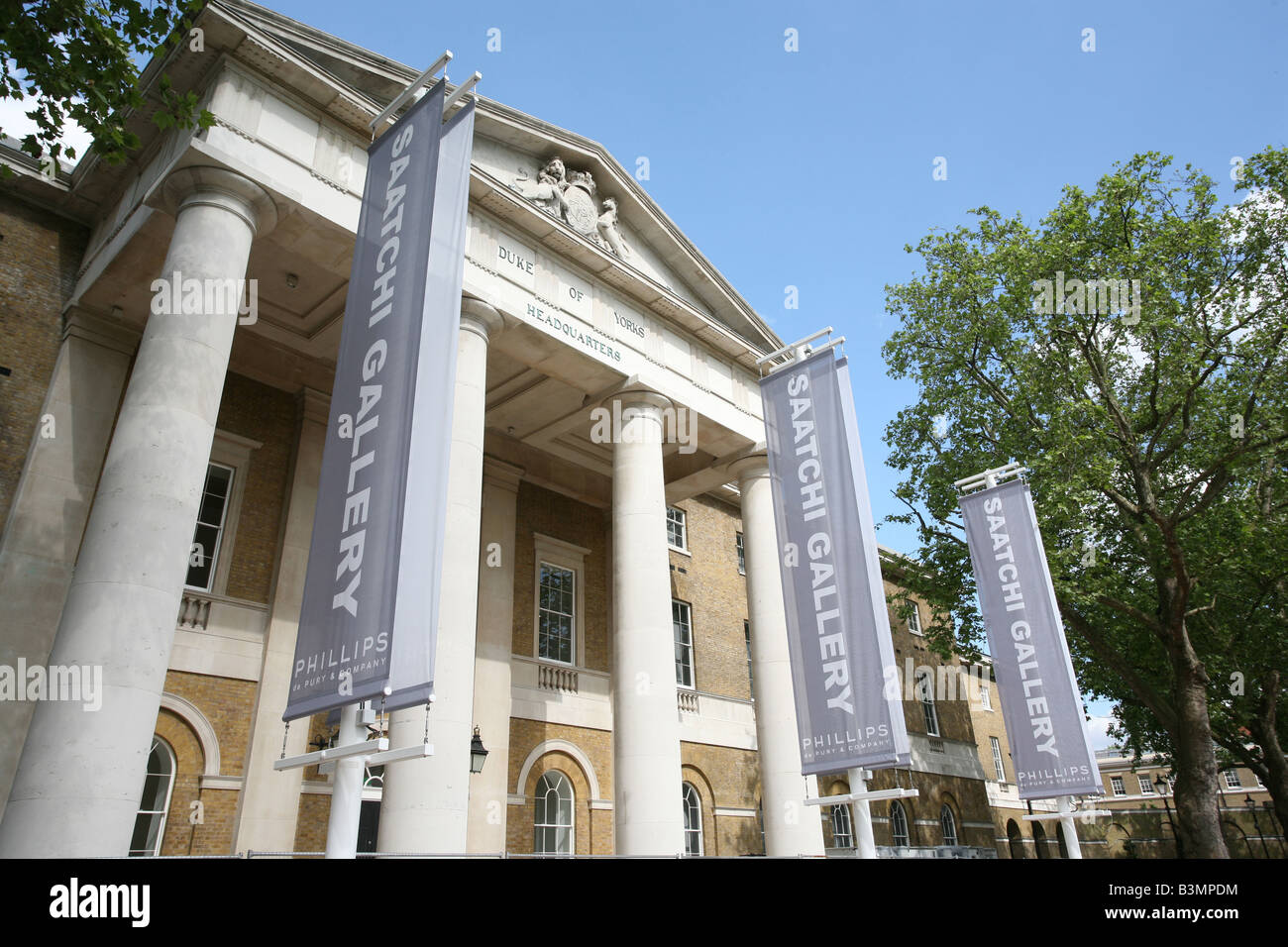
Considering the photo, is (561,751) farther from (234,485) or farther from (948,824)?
(948,824)

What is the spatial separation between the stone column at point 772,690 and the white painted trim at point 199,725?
968 centimetres

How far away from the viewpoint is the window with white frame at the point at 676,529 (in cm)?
2358

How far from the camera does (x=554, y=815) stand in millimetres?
18000

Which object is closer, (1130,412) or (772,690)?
(772,690)

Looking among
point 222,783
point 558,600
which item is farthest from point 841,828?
point 222,783

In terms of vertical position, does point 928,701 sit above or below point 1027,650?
above

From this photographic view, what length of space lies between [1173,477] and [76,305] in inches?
983

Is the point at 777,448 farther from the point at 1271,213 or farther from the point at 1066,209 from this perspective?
the point at 1271,213

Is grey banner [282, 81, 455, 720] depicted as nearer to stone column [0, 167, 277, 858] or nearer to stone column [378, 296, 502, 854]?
stone column [378, 296, 502, 854]

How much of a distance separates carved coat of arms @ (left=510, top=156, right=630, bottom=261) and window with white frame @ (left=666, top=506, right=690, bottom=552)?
334 inches

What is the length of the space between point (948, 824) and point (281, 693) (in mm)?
24642

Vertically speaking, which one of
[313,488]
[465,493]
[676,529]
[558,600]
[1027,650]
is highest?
[676,529]

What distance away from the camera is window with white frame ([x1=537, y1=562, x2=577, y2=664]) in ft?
64.2

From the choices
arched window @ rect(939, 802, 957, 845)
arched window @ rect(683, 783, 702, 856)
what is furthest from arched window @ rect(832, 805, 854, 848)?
arched window @ rect(683, 783, 702, 856)
